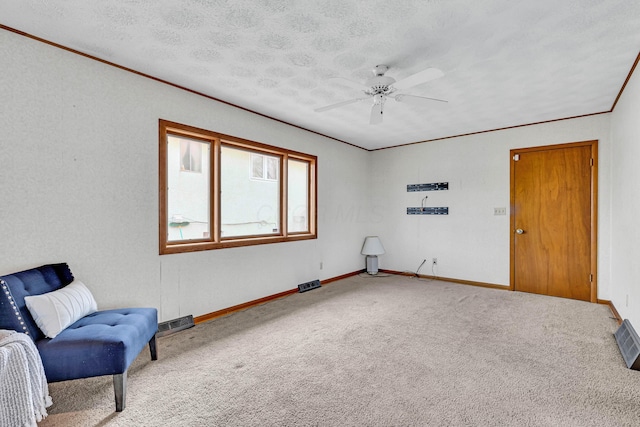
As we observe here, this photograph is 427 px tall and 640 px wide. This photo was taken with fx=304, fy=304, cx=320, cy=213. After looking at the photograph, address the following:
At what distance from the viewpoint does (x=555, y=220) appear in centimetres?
434

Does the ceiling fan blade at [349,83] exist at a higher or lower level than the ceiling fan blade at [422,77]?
higher

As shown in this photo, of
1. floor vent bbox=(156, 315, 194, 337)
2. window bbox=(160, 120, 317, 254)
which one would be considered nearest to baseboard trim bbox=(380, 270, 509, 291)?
window bbox=(160, 120, 317, 254)

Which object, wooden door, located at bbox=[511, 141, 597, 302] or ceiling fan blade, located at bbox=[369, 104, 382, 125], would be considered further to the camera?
wooden door, located at bbox=[511, 141, 597, 302]

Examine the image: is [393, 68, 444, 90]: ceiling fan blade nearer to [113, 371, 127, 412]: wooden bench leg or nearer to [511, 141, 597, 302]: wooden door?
[113, 371, 127, 412]: wooden bench leg

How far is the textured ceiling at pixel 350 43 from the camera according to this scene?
77.3 inches

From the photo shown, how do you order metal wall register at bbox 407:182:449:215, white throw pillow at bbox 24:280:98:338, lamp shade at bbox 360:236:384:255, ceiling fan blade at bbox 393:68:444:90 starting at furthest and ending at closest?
lamp shade at bbox 360:236:384:255 → metal wall register at bbox 407:182:449:215 → ceiling fan blade at bbox 393:68:444:90 → white throw pillow at bbox 24:280:98:338

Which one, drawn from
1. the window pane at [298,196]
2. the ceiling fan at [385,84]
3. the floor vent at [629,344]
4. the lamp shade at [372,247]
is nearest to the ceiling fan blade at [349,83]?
the ceiling fan at [385,84]

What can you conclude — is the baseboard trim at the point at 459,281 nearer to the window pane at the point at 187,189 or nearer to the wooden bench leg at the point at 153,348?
the window pane at the point at 187,189

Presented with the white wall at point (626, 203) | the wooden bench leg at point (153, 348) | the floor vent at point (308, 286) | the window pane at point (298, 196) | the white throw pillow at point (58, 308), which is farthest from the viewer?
the window pane at point (298, 196)

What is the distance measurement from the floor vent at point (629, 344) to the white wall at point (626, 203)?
0.08m

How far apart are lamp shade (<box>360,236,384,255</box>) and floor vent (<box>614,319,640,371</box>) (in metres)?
3.43

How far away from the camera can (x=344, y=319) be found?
3.47 metres

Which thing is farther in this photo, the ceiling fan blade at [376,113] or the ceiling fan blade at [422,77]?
Result: the ceiling fan blade at [376,113]

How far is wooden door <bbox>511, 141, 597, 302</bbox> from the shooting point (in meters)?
4.13
